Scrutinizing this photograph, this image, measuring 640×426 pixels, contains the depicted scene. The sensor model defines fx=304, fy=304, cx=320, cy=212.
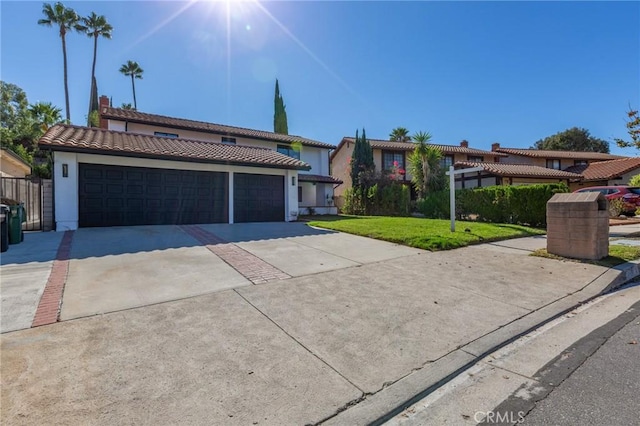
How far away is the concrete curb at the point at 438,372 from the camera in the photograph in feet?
7.59

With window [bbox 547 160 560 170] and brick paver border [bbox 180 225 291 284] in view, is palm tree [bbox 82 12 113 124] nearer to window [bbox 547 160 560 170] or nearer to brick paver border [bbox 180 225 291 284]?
brick paver border [bbox 180 225 291 284]

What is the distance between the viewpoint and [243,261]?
264 inches

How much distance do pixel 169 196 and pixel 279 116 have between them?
3178cm

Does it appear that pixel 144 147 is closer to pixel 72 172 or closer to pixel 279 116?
pixel 72 172

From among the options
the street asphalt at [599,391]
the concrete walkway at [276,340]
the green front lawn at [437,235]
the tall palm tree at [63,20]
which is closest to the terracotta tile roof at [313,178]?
the green front lawn at [437,235]

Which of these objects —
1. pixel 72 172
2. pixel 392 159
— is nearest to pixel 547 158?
pixel 392 159

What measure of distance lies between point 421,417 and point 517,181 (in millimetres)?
24830

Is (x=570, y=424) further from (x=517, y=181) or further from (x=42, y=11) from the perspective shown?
(x=42, y=11)

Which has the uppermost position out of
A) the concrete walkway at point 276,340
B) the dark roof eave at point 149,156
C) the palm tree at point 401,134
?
the palm tree at point 401,134

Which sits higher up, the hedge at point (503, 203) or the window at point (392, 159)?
the window at point (392, 159)

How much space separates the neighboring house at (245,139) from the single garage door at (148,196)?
716 centimetres

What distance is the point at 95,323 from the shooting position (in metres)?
3.60

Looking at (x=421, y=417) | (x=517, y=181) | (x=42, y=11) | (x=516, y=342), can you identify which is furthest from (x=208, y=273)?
(x=42, y=11)

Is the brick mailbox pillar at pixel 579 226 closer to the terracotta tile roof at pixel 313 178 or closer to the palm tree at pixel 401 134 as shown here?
the terracotta tile roof at pixel 313 178
